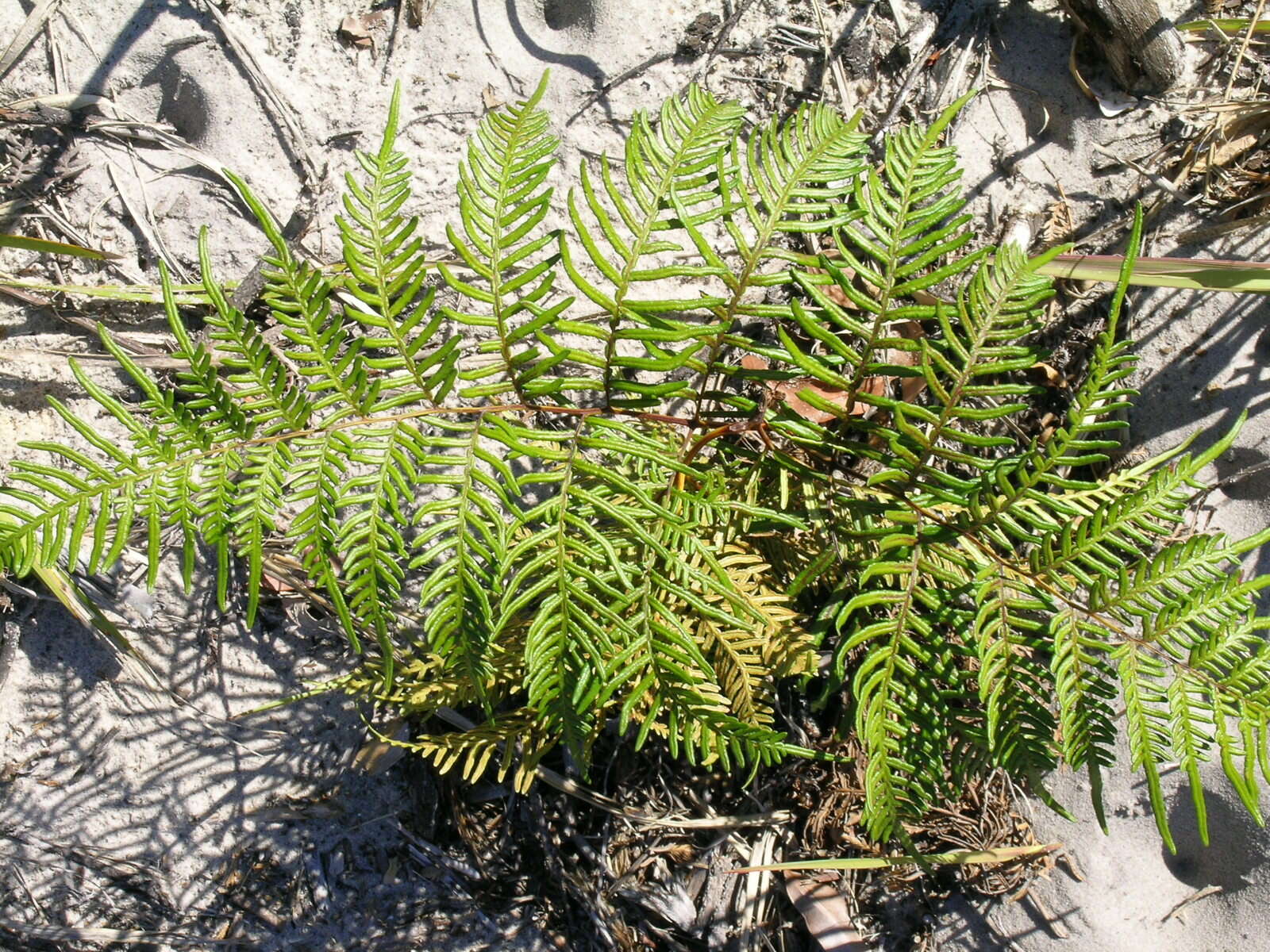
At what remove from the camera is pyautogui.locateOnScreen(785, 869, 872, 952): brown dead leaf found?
2.84 metres

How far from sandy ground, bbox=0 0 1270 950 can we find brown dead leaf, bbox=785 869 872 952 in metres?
0.31

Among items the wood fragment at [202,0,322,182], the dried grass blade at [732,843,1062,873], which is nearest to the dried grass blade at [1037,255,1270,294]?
the dried grass blade at [732,843,1062,873]

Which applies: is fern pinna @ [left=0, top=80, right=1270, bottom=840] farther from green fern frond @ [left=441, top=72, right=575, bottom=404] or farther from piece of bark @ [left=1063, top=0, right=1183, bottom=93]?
piece of bark @ [left=1063, top=0, right=1183, bottom=93]

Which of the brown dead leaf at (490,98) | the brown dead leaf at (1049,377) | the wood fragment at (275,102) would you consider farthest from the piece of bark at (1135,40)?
the wood fragment at (275,102)

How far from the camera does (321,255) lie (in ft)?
9.12

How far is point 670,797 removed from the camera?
285cm

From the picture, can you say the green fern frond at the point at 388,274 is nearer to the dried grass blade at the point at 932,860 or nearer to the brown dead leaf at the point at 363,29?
the brown dead leaf at the point at 363,29

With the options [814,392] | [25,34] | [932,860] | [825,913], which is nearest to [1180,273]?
[814,392]

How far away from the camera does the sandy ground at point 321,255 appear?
274cm

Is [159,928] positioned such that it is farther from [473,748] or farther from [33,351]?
[33,351]

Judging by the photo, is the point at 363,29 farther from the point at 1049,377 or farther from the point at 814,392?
the point at 1049,377

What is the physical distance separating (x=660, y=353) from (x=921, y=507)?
68cm

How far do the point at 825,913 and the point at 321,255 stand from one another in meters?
2.54

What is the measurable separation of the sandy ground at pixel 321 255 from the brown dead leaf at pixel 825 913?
0.31 m
